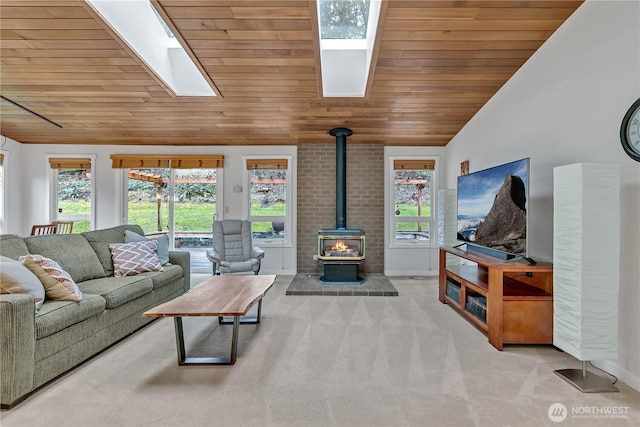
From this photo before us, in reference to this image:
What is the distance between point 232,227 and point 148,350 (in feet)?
7.66

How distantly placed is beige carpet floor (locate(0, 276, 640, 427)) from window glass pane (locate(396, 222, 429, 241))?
2.43 m

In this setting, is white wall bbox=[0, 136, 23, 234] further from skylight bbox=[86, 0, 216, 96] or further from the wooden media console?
the wooden media console

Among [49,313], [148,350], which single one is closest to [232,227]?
[148,350]

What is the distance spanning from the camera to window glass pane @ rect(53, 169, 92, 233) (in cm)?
517

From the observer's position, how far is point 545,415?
64.4 inches

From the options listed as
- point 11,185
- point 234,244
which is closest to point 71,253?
point 234,244

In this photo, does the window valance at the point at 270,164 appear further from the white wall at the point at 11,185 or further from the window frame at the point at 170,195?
the white wall at the point at 11,185

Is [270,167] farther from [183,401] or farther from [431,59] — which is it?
[183,401]

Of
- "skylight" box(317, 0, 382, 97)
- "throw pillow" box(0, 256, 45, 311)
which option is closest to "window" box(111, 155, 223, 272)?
"skylight" box(317, 0, 382, 97)

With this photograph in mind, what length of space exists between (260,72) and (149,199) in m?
3.24

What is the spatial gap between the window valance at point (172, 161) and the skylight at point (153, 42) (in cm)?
142

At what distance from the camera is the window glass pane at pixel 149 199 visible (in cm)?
523

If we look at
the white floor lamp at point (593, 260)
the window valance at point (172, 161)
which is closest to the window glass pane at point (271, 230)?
the window valance at point (172, 161)

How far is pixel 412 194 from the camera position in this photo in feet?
17.1
